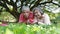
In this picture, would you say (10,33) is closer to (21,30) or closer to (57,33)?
(21,30)

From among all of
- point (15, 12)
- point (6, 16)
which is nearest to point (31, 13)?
point (15, 12)

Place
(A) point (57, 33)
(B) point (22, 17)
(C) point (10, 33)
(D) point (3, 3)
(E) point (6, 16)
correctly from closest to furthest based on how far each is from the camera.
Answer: (C) point (10, 33)
(A) point (57, 33)
(B) point (22, 17)
(D) point (3, 3)
(E) point (6, 16)

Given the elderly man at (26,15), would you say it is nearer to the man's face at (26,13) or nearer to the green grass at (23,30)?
the man's face at (26,13)

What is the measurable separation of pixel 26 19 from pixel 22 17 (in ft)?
0.53

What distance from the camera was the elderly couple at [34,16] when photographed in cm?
603

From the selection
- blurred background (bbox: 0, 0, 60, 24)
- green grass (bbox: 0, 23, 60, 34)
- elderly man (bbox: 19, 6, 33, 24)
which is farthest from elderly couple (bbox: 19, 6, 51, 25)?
green grass (bbox: 0, 23, 60, 34)

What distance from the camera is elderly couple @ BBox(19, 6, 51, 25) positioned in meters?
6.03

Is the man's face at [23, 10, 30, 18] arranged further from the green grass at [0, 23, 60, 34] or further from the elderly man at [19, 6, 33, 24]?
the green grass at [0, 23, 60, 34]

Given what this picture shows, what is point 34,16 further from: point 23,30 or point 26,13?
point 23,30

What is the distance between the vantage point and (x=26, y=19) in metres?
6.37

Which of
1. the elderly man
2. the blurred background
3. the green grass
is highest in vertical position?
the green grass

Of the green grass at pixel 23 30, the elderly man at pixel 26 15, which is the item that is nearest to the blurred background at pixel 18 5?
the elderly man at pixel 26 15

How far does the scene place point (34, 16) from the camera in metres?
6.48

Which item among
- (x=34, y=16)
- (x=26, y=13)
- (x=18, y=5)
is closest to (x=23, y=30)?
(x=26, y=13)
